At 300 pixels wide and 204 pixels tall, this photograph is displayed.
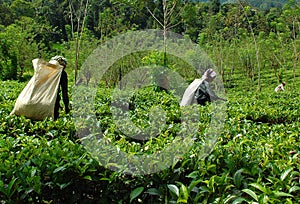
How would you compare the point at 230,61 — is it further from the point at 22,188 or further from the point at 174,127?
the point at 22,188

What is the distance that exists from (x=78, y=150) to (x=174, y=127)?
139cm

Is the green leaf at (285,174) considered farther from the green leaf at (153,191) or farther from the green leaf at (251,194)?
the green leaf at (153,191)

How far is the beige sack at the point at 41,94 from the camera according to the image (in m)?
A: 4.58

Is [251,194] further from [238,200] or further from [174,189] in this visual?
[174,189]

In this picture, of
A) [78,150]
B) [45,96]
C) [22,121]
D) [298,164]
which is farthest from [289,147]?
A: [45,96]

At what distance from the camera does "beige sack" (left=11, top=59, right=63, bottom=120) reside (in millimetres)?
4578

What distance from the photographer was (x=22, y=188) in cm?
195

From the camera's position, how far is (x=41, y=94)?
185 inches

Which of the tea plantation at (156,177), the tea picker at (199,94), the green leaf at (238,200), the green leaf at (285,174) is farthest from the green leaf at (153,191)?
the tea picker at (199,94)

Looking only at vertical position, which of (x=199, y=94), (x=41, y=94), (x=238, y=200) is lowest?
(x=199, y=94)

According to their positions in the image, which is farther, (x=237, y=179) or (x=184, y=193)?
(x=237, y=179)

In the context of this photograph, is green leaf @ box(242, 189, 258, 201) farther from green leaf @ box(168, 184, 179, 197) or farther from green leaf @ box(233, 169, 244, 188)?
green leaf @ box(168, 184, 179, 197)

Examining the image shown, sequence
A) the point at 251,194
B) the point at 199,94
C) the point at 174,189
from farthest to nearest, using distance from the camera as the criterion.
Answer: the point at 199,94 < the point at 174,189 < the point at 251,194

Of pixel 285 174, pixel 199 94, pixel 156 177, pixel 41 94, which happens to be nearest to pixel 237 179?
pixel 285 174
